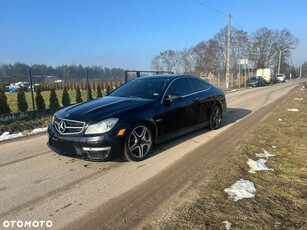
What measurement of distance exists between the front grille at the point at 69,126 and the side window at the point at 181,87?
211 centimetres

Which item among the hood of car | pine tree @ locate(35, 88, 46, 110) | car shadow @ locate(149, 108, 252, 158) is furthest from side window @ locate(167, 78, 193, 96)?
pine tree @ locate(35, 88, 46, 110)

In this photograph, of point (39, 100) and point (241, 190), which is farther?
point (39, 100)

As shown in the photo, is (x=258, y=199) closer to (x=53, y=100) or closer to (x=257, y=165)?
(x=257, y=165)

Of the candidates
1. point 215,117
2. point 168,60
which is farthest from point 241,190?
point 168,60

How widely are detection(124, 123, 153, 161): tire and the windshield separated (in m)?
0.87

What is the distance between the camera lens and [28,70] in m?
12.5

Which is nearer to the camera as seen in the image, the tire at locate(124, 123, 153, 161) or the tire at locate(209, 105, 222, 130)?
the tire at locate(124, 123, 153, 161)

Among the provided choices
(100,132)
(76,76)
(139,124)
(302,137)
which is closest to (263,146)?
(302,137)

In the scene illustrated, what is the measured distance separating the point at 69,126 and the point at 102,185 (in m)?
1.25

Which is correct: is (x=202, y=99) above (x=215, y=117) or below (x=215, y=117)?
above

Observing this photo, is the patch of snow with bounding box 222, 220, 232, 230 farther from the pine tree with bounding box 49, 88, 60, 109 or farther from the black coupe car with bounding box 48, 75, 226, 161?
the pine tree with bounding box 49, 88, 60, 109

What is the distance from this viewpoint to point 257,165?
4.93 metres

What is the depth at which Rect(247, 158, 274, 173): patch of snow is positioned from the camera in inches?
187

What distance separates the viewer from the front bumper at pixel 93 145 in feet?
15.1
